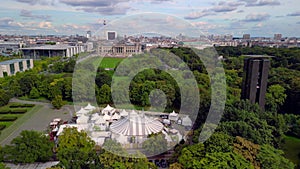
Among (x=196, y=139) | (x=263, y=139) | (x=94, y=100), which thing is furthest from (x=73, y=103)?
(x=263, y=139)

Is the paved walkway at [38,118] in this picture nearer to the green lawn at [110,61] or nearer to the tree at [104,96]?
the tree at [104,96]

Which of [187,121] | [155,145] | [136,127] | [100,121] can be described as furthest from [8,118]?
[187,121]

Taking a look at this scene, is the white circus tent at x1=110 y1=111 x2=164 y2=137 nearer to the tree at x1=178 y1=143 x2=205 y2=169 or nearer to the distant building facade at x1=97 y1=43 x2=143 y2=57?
the tree at x1=178 y1=143 x2=205 y2=169

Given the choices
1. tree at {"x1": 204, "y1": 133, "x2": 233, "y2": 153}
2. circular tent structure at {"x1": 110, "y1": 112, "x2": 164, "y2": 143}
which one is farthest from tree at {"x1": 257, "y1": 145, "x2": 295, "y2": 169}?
circular tent structure at {"x1": 110, "y1": 112, "x2": 164, "y2": 143}

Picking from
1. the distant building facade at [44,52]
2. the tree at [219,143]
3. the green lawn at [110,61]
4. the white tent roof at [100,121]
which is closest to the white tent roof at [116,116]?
the white tent roof at [100,121]

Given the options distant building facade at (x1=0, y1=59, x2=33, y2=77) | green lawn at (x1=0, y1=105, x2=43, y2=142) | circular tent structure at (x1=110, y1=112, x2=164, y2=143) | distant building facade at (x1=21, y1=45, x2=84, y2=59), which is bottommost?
green lawn at (x1=0, y1=105, x2=43, y2=142)

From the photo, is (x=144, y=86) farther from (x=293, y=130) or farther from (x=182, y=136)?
(x=293, y=130)
